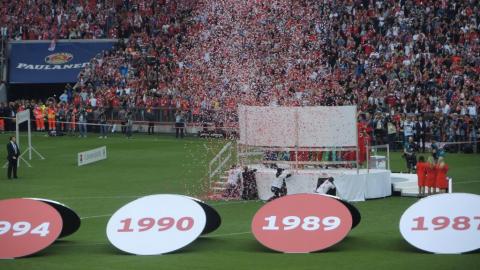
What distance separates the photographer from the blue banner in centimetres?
5906

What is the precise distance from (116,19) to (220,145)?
60.3ft

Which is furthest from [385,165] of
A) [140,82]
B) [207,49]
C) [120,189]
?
[140,82]

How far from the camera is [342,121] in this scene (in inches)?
1244

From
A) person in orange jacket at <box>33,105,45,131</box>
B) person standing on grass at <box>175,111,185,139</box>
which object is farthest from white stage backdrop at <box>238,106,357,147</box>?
person in orange jacket at <box>33,105,45,131</box>

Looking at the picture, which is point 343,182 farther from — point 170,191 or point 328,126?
point 170,191

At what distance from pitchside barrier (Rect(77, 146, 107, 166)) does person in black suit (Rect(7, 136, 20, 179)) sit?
403cm

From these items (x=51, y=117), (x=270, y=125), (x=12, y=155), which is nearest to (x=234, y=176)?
(x=270, y=125)

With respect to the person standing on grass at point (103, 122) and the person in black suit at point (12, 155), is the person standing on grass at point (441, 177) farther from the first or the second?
Answer: the person standing on grass at point (103, 122)

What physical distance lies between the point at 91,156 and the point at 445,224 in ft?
79.1

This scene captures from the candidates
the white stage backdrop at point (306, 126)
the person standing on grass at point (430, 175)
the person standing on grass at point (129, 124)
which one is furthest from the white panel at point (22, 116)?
the person standing on grass at point (430, 175)

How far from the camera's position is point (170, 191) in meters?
35.1

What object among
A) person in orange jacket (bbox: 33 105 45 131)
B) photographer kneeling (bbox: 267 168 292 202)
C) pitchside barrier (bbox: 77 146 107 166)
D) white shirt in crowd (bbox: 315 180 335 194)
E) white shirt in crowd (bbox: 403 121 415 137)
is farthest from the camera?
person in orange jacket (bbox: 33 105 45 131)

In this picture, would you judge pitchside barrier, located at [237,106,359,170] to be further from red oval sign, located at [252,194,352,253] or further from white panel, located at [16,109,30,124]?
white panel, located at [16,109,30,124]

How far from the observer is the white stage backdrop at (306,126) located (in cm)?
3159
